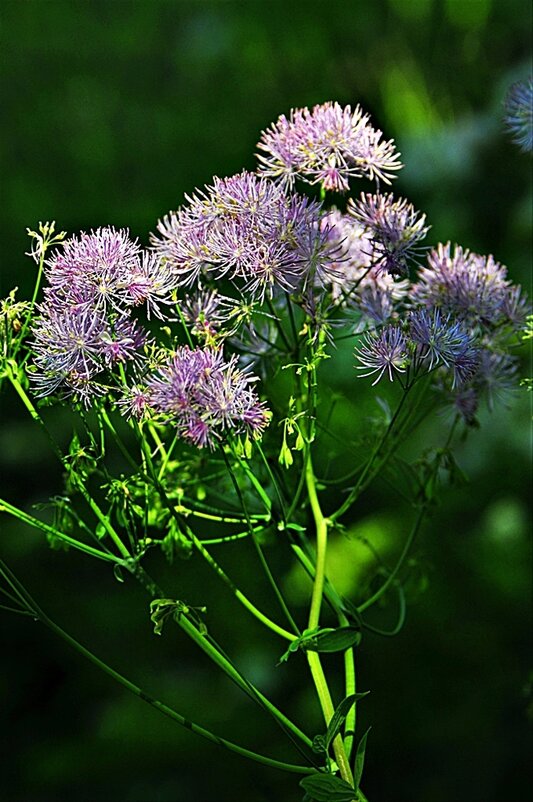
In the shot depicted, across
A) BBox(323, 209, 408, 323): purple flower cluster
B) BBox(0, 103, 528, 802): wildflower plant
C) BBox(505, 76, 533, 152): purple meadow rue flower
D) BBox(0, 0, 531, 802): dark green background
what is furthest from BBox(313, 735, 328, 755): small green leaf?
BBox(0, 0, 531, 802): dark green background

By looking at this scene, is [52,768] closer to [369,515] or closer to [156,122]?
[369,515]

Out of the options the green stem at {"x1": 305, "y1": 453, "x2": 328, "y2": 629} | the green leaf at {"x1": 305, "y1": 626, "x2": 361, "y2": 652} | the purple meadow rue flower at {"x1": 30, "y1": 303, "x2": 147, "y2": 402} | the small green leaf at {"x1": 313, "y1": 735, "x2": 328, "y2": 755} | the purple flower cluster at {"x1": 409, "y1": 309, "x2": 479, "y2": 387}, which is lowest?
the small green leaf at {"x1": 313, "y1": 735, "x2": 328, "y2": 755}

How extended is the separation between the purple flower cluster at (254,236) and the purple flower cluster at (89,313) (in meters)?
0.04

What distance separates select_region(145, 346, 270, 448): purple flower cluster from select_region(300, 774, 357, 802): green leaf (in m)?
0.18

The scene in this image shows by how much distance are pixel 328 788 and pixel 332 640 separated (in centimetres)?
8

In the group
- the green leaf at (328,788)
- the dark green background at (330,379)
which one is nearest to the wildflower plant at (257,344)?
the green leaf at (328,788)

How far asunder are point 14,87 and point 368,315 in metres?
1.35

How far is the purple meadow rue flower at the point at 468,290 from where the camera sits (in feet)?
2.09

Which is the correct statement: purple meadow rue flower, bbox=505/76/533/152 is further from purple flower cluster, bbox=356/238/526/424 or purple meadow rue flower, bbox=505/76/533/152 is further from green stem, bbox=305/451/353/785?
green stem, bbox=305/451/353/785

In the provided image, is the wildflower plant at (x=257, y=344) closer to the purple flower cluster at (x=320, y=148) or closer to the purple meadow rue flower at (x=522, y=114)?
the purple flower cluster at (x=320, y=148)

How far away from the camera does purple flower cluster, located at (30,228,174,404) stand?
52 centimetres

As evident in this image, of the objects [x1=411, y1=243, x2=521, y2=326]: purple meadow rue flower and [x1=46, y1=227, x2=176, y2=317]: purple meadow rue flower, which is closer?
[x1=46, y1=227, x2=176, y2=317]: purple meadow rue flower

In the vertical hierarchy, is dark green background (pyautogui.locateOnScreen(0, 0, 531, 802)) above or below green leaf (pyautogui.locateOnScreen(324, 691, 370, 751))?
above

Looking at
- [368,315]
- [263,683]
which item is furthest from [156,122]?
[368,315]
